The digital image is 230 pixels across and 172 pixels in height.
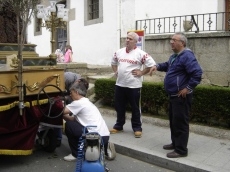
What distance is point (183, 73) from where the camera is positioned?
4.20m

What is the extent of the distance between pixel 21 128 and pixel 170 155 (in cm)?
207

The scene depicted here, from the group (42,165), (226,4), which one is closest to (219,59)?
(226,4)

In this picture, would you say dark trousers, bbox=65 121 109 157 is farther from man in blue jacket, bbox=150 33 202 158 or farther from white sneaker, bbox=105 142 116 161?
man in blue jacket, bbox=150 33 202 158

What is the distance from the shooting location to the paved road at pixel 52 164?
430 cm

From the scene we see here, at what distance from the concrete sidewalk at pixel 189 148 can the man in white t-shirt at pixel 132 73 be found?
33 centimetres

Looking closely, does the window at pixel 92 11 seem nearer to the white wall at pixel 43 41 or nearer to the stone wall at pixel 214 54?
the white wall at pixel 43 41

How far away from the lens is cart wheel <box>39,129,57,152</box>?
4.80m

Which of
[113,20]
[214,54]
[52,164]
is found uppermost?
[113,20]

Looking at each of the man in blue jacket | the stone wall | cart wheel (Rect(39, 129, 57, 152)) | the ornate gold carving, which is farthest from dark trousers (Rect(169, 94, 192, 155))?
the stone wall

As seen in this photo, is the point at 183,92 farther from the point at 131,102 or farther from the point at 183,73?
the point at 131,102

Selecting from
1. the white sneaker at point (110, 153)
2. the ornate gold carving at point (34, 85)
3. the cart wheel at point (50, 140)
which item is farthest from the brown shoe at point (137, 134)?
the ornate gold carving at point (34, 85)

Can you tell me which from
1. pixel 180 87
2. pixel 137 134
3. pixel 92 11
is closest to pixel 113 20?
pixel 92 11

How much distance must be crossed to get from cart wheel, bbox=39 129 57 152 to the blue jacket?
1.86 m

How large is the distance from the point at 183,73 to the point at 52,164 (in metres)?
2.22
